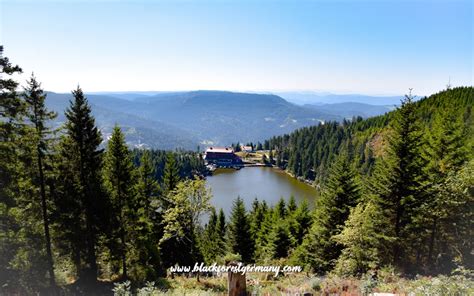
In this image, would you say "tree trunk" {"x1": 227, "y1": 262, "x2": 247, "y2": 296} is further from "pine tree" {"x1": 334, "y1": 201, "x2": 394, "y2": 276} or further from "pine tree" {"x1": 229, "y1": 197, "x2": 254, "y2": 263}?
"pine tree" {"x1": 229, "y1": 197, "x2": 254, "y2": 263}

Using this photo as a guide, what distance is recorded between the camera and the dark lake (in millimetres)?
100131

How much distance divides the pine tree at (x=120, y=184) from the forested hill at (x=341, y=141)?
78.9m

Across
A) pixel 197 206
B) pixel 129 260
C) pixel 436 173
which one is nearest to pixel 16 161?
pixel 129 260

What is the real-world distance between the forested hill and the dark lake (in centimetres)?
842

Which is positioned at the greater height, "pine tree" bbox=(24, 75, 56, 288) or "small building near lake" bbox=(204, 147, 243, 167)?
"pine tree" bbox=(24, 75, 56, 288)

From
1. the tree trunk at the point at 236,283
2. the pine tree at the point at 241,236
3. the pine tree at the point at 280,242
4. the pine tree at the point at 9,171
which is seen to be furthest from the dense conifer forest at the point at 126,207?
the tree trunk at the point at 236,283

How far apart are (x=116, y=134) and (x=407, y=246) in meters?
21.8

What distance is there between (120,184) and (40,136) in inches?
278

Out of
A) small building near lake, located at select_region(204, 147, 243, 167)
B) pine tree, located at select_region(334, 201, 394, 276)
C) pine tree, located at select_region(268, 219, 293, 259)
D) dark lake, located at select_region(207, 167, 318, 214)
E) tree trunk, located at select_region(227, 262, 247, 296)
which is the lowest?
dark lake, located at select_region(207, 167, 318, 214)

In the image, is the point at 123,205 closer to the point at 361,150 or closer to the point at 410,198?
the point at 410,198

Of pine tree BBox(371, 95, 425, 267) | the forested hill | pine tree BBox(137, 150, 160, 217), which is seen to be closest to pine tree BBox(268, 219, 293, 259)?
pine tree BBox(137, 150, 160, 217)

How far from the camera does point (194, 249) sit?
3075cm

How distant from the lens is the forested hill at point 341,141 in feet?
342

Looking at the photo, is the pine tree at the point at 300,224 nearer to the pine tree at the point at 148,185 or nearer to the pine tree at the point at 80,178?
the pine tree at the point at 148,185
